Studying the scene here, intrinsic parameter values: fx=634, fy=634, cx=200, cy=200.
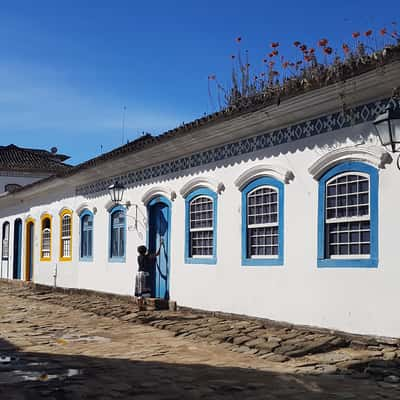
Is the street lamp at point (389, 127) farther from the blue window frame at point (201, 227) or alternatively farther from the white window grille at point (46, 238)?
the white window grille at point (46, 238)

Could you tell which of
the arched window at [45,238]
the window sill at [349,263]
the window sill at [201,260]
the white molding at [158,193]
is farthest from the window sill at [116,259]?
the window sill at [349,263]

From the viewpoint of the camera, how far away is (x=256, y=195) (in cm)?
1039

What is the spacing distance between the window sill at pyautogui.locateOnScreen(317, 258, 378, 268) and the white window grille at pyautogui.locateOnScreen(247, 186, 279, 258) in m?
1.18

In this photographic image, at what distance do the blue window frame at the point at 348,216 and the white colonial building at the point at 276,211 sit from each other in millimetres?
18

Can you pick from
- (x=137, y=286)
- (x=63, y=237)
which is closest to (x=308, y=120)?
(x=137, y=286)

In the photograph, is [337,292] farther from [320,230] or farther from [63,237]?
[63,237]

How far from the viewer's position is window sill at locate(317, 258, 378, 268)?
26.7ft

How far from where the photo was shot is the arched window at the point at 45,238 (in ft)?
68.5

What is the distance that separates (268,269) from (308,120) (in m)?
2.43

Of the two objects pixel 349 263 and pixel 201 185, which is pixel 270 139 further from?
pixel 349 263

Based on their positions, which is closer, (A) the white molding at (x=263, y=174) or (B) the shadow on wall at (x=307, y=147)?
(B) the shadow on wall at (x=307, y=147)

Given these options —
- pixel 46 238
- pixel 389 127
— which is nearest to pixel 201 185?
pixel 389 127

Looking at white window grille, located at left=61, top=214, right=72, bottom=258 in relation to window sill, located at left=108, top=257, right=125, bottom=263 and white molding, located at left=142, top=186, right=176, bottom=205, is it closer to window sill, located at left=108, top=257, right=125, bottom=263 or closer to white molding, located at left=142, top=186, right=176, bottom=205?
window sill, located at left=108, top=257, right=125, bottom=263

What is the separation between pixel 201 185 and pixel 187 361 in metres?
4.84
